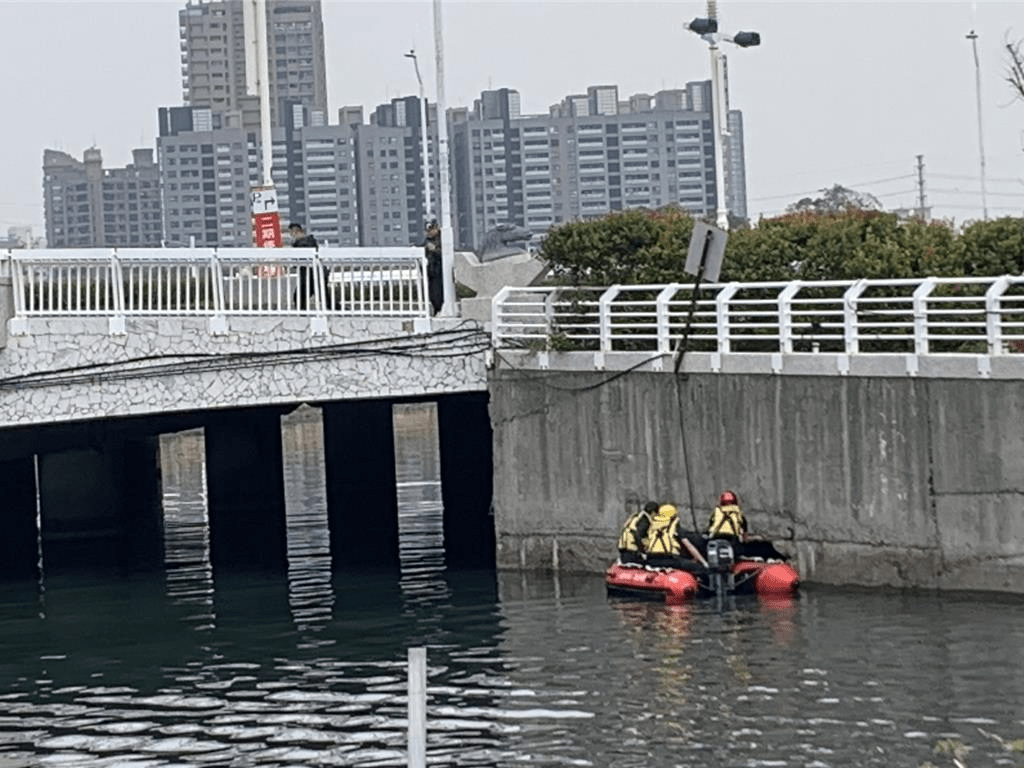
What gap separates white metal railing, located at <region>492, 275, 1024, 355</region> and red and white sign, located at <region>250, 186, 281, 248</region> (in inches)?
185

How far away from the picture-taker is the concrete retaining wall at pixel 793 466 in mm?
26969

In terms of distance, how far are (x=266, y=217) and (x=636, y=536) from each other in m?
10.9

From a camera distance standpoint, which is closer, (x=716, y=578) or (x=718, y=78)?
(x=716, y=578)

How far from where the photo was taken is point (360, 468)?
156 ft

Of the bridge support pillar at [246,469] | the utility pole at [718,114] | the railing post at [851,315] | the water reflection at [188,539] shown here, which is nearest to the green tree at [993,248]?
the railing post at [851,315]

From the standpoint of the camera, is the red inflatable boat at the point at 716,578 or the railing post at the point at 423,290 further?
the railing post at the point at 423,290

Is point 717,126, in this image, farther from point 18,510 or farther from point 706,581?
point 18,510

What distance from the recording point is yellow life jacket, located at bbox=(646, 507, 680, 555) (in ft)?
95.6

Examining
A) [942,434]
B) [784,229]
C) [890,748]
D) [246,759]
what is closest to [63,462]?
[784,229]

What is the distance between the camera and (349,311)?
33.9 m

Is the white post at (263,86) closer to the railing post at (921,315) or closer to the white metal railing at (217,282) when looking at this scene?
the white metal railing at (217,282)

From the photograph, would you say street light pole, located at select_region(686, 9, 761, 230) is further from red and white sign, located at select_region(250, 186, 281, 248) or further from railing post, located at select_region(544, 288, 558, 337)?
red and white sign, located at select_region(250, 186, 281, 248)

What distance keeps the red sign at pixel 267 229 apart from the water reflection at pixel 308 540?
5565 mm

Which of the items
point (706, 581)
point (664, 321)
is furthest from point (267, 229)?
point (706, 581)
